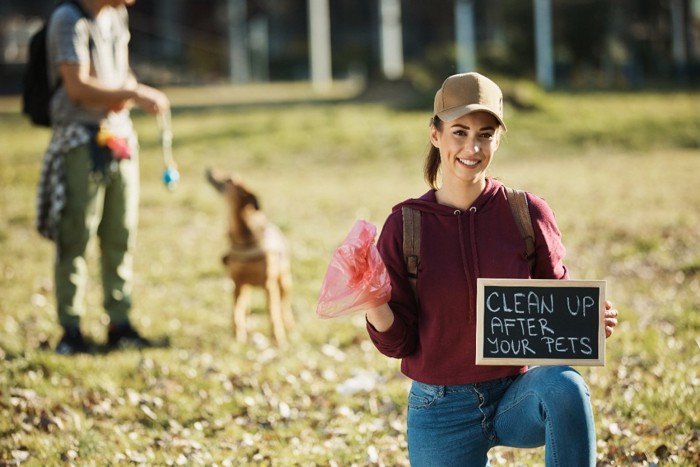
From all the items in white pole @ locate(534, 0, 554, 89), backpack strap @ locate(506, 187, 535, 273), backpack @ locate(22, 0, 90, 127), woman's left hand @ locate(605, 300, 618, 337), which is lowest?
woman's left hand @ locate(605, 300, 618, 337)

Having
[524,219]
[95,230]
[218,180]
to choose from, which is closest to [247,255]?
[218,180]

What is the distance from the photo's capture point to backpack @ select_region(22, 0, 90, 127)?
19.9ft

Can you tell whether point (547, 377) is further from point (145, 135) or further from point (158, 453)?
point (145, 135)

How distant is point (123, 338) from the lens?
6637 mm

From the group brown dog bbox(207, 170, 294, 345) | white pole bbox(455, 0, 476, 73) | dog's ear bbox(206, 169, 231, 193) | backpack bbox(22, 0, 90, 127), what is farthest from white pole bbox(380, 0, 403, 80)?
backpack bbox(22, 0, 90, 127)

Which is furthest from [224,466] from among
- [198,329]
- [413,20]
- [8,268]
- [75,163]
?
[413,20]

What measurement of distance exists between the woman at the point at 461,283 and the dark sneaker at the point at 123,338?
3705mm

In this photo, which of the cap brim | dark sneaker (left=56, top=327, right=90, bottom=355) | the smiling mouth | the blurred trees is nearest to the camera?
the cap brim

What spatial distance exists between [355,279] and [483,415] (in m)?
0.71

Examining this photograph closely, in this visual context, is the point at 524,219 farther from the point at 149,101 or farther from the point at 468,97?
the point at 149,101

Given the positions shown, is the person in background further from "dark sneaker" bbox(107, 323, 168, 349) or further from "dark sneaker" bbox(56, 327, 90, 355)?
"dark sneaker" bbox(107, 323, 168, 349)

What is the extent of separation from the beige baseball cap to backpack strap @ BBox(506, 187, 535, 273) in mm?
289

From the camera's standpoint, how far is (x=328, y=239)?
10.8 meters

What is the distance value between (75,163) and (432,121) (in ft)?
11.2
